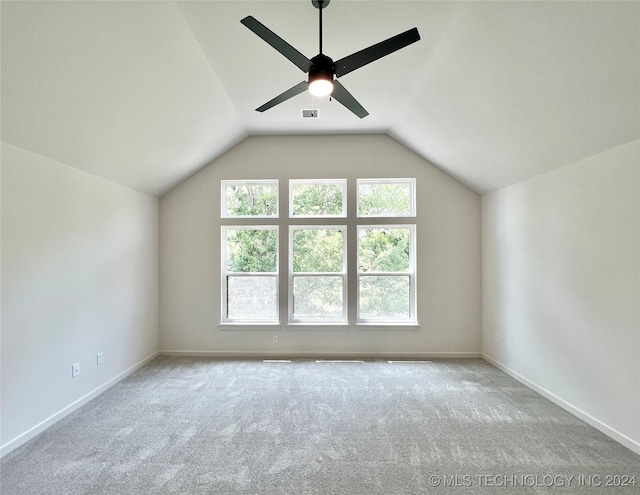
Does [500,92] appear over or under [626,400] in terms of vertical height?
over

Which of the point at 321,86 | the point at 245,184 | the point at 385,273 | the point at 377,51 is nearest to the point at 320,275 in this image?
the point at 385,273

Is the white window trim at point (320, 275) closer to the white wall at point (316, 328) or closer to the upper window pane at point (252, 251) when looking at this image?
the white wall at point (316, 328)

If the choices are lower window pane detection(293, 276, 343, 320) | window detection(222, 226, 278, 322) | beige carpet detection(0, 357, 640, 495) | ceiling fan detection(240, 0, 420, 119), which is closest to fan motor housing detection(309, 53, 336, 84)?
ceiling fan detection(240, 0, 420, 119)

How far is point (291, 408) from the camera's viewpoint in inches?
116

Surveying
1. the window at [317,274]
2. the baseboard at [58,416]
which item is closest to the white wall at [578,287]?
the window at [317,274]

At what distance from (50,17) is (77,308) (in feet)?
7.89

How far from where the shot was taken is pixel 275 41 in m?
1.70

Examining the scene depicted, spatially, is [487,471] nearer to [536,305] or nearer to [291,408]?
[291,408]

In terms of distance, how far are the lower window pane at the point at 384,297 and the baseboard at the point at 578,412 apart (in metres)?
1.42

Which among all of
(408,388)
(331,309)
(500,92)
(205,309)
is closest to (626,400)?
(408,388)

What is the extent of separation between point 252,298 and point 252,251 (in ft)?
2.26

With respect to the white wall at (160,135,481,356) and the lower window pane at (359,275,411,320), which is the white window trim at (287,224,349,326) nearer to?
the white wall at (160,135,481,356)

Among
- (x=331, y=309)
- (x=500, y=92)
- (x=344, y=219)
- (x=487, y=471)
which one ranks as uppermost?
(x=500, y=92)

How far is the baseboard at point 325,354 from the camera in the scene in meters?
4.33
